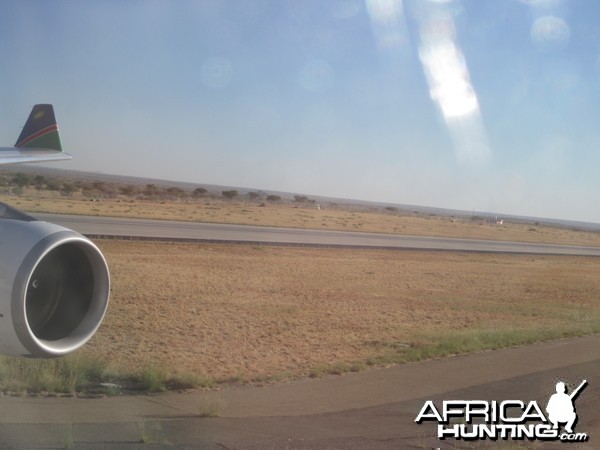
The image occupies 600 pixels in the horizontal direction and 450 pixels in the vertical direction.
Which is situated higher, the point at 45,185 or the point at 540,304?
the point at 45,185

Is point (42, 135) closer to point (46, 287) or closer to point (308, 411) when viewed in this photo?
point (46, 287)

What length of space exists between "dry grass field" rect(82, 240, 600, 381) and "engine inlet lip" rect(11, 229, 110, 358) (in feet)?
15.5

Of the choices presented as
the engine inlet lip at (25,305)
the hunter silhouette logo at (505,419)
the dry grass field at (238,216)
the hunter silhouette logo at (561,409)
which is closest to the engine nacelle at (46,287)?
the engine inlet lip at (25,305)

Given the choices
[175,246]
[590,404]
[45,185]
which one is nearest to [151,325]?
[590,404]

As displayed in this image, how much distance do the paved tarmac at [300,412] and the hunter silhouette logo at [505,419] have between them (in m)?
0.13

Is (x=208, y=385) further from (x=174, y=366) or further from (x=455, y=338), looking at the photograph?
(x=455, y=338)

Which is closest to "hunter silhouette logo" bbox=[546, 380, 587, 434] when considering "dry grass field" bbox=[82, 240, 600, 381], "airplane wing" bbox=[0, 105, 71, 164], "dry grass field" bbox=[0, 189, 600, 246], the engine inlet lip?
"dry grass field" bbox=[82, 240, 600, 381]

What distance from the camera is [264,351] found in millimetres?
11312

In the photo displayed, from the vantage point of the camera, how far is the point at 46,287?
4.88 metres

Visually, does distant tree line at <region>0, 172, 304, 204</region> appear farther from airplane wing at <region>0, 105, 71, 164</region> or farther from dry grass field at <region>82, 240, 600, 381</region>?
airplane wing at <region>0, 105, 71, 164</region>

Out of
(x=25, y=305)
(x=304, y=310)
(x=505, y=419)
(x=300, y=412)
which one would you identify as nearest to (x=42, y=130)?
(x=25, y=305)

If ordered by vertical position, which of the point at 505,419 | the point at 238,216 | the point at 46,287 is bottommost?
the point at 505,419

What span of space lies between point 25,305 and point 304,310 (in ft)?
37.5

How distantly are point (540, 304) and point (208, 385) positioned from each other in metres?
13.5
